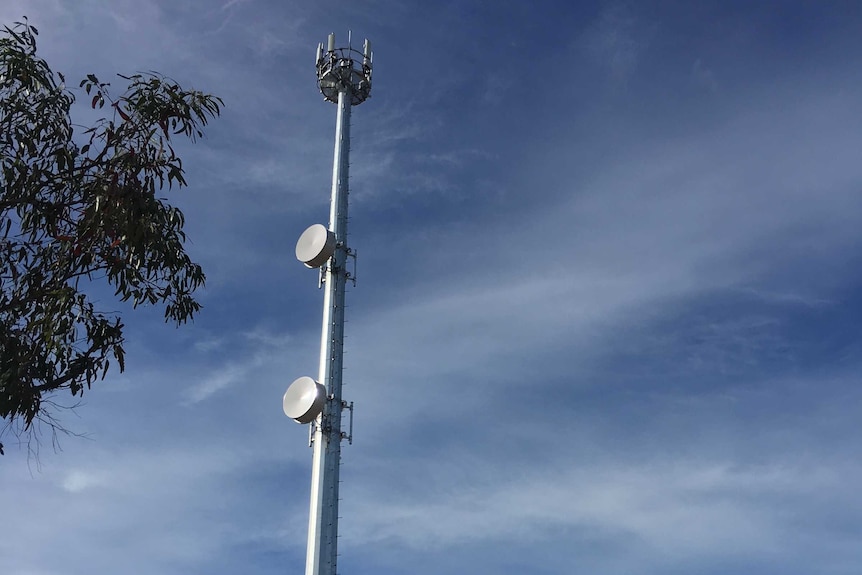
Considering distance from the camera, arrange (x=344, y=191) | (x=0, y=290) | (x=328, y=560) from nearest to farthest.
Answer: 1. (x=0, y=290)
2. (x=328, y=560)
3. (x=344, y=191)

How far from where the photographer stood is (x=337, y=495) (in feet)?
99.4

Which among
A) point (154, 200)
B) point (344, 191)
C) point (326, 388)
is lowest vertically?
point (154, 200)

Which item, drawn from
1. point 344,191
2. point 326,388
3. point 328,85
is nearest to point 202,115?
point 326,388

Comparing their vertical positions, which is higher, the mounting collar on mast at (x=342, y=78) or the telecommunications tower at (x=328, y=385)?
the mounting collar on mast at (x=342, y=78)

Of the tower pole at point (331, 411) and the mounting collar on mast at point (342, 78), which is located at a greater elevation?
the mounting collar on mast at point (342, 78)

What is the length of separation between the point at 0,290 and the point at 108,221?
301 centimetres

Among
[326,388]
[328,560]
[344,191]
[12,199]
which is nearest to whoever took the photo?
[12,199]

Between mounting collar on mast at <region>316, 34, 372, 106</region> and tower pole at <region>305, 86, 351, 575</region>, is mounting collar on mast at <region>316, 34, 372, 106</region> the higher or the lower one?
the higher one

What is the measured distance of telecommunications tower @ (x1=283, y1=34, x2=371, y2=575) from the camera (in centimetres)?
2958

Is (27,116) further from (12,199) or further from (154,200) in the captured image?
(154,200)

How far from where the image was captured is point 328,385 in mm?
31641

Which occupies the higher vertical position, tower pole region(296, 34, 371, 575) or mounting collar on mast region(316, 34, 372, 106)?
mounting collar on mast region(316, 34, 372, 106)

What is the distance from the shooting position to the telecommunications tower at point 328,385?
97.0 ft

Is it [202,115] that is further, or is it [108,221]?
[202,115]
